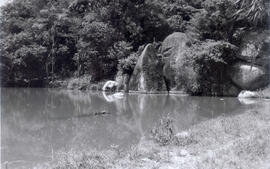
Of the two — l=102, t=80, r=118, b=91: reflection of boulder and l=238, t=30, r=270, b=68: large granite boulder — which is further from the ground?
l=238, t=30, r=270, b=68: large granite boulder

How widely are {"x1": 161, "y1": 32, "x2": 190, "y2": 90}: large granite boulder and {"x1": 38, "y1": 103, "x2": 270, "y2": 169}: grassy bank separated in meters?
13.7

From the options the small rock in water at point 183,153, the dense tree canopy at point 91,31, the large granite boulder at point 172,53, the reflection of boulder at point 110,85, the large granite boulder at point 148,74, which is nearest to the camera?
the small rock in water at point 183,153

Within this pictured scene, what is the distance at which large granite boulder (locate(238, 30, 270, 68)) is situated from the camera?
1730 centimetres

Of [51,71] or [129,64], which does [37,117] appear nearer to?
[129,64]

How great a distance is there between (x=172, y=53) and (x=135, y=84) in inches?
135

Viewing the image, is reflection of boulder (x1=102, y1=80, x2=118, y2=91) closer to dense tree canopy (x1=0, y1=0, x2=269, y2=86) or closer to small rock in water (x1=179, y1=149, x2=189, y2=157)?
dense tree canopy (x1=0, y1=0, x2=269, y2=86)

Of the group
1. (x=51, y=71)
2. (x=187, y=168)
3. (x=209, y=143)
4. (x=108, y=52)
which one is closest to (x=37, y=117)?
(x=209, y=143)

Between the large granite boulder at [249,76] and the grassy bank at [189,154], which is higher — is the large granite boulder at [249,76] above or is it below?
above

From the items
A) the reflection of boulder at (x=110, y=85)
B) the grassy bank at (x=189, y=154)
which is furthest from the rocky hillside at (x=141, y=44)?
the grassy bank at (x=189, y=154)

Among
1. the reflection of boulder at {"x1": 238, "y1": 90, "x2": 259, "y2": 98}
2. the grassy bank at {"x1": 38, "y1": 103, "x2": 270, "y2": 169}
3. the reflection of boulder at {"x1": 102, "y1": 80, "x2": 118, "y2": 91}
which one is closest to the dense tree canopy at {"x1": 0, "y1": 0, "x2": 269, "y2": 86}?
the reflection of boulder at {"x1": 102, "y1": 80, "x2": 118, "y2": 91}

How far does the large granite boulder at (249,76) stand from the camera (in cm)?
1733

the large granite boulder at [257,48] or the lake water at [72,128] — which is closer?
the lake water at [72,128]

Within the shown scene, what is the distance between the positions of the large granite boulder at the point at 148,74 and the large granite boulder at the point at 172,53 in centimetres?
50

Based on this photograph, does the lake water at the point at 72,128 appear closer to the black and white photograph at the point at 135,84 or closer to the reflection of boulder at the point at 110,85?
the black and white photograph at the point at 135,84
